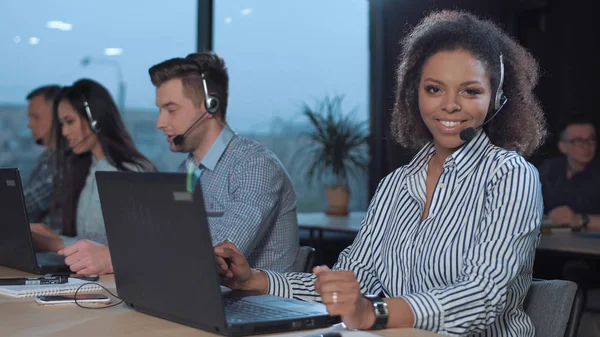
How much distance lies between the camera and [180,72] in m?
3.01

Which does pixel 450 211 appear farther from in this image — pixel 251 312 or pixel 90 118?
pixel 90 118

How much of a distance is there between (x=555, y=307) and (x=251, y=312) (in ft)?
2.26

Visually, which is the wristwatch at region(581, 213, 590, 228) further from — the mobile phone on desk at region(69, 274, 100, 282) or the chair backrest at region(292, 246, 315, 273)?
the mobile phone on desk at region(69, 274, 100, 282)

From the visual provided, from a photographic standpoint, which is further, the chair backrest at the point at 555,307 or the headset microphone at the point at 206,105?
the headset microphone at the point at 206,105

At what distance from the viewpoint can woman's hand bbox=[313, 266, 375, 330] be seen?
1538mm

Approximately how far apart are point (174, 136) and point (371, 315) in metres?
1.57

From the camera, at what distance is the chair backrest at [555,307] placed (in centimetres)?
180

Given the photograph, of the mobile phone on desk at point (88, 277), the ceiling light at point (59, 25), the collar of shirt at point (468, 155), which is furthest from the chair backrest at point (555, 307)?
the ceiling light at point (59, 25)

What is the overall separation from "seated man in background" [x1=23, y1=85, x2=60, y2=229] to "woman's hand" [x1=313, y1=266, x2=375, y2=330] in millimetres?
2668

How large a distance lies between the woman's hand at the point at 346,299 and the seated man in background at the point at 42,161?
267 centimetres

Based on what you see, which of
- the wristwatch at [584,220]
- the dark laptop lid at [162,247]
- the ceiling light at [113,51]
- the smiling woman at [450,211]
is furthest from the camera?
the ceiling light at [113,51]

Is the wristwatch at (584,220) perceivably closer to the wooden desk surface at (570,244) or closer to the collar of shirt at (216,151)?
the wooden desk surface at (570,244)

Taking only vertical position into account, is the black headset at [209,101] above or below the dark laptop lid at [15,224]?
above

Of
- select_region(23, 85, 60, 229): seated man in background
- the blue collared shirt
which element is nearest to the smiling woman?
the blue collared shirt
